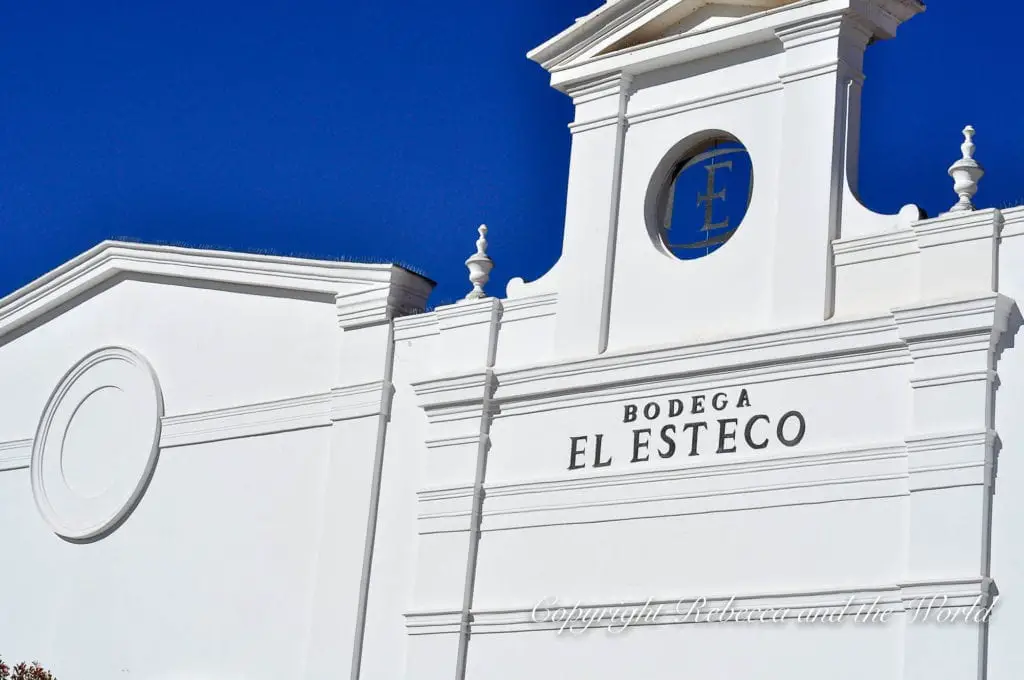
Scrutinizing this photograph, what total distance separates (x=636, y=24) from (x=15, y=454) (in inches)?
397

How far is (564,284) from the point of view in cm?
1850

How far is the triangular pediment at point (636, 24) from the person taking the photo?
17969 mm

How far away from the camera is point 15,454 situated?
2347 centimetres

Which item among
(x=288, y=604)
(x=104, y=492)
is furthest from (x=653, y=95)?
(x=104, y=492)

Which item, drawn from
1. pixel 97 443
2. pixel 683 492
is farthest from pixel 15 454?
pixel 683 492

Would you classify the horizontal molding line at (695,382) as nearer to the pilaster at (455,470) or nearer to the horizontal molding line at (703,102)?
the pilaster at (455,470)

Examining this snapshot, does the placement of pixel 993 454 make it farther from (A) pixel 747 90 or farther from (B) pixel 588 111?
(B) pixel 588 111

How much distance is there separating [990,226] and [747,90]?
3036 millimetres

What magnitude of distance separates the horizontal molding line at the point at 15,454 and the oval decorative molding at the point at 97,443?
160mm

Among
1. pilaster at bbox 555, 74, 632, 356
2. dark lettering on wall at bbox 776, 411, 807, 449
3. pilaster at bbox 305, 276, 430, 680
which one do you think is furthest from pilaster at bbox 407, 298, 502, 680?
dark lettering on wall at bbox 776, 411, 807, 449

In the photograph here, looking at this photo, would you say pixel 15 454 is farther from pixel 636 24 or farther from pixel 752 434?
pixel 752 434

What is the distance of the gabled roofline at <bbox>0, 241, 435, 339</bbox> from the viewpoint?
2028 centimetres

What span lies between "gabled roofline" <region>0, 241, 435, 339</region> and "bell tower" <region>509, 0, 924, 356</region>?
184 cm

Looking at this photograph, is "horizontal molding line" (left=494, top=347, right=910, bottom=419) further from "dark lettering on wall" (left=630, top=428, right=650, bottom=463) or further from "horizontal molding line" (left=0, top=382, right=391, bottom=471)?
"horizontal molding line" (left=0, top=382, right=391, bottom=471)
